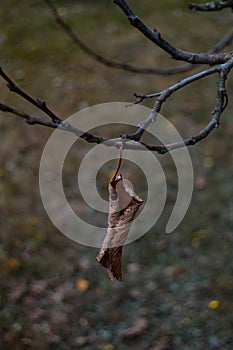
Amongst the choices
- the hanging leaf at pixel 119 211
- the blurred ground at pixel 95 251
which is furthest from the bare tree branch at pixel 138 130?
the blurred ground at pixel 95 251

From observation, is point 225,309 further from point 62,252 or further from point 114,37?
point 114,37

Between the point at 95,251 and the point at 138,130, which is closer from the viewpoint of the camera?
the point at 138,130

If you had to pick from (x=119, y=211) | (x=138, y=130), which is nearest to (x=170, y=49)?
(x=138, y=130)

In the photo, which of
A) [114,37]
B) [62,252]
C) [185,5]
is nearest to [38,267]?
[62,252]

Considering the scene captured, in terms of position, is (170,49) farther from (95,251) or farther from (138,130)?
(95,251)

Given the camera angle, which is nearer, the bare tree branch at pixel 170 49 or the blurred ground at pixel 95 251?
the bare tree branch at pixel 170 49

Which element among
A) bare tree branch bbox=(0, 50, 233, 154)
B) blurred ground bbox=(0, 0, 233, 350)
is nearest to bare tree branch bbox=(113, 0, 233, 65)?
bare tree branch bbox=(0, 50, 233, 154)

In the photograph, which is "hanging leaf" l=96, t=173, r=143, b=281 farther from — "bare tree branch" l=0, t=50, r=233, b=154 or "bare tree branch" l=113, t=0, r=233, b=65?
"bare tree branch" l=113, t=0, r=233, b=65

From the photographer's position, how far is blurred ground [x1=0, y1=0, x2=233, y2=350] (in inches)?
91.6

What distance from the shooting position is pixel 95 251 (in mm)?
2715

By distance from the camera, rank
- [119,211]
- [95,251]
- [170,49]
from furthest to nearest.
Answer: [95,251] → [170,49] → [119,211]

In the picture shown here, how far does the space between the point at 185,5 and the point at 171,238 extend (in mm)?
2477

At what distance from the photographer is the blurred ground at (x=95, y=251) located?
233 centimetres

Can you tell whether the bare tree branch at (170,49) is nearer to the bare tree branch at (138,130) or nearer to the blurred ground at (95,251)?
the bare tree branch at (138,130)
